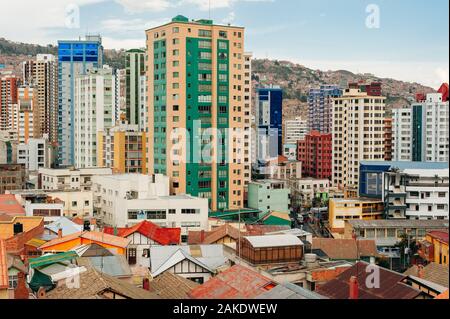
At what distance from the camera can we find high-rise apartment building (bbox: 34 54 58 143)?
26312 millimetres

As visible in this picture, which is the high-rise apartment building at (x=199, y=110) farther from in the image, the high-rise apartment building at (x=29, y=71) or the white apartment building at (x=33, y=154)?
the high-rise apartment building at (x=29, y=71)

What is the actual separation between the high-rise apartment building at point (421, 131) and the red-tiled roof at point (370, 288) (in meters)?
14.9

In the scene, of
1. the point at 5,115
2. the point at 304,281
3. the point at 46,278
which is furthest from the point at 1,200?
the point at 5,115

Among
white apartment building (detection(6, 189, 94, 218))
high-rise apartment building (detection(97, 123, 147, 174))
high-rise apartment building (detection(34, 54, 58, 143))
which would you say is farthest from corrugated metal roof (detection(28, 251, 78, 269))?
high-rise apartment building (detection(34, 54, 58, 143))

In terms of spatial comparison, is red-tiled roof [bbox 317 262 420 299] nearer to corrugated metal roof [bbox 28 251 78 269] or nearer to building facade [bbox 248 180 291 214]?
corrugated metal roof [bbox 28 251 78 269]

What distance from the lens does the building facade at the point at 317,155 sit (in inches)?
784

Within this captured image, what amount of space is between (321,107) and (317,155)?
7.59 metres

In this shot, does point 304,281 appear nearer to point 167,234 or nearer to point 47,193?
point 167,234

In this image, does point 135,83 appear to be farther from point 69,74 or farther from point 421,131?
point 421,131

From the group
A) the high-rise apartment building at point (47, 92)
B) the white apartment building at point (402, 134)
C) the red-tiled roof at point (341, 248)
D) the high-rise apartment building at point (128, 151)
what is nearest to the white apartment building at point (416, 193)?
the red-tiled roof at point (341, 248)

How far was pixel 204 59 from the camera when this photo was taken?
13.5 meters
